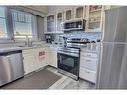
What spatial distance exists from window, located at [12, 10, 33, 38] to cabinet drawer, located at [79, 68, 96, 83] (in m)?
2.44

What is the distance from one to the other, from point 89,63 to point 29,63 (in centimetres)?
175

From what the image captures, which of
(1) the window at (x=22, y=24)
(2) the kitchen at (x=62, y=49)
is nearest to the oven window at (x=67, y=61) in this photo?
(2) the kitchen at (x=62, y=49)

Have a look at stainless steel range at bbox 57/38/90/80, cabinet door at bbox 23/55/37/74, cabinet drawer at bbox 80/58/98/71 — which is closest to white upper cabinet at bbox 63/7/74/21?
stainless steel range at bbox 57/38/90/80

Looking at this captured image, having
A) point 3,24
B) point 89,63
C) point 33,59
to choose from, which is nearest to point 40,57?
point 33,59

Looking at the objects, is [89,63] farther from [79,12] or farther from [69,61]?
[79,12]

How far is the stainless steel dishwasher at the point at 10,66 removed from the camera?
6.63 feet

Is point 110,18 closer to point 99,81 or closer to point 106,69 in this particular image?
point 106,69

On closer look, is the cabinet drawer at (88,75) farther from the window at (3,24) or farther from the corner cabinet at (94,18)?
the window at (3,24)

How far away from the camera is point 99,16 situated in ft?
7.97

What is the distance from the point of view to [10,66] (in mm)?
2146

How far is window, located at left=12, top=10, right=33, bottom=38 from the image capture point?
2998mm

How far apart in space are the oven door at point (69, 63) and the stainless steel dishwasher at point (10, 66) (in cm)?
114

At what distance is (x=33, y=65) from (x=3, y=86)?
36.0 inches

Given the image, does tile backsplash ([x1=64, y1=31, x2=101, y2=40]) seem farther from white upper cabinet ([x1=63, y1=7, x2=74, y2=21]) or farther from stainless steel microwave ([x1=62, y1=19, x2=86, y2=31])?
white upper cabinet ([x1=63, y1=7, x2=74, y2=21])
